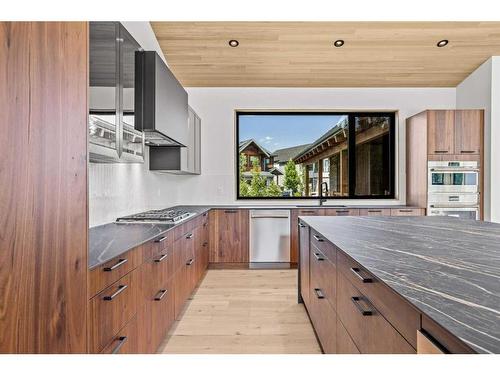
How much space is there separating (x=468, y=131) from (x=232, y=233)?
135 inches

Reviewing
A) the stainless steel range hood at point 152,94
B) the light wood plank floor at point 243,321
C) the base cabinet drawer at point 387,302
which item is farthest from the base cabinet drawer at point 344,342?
the stainless steel range hood at point 152,94

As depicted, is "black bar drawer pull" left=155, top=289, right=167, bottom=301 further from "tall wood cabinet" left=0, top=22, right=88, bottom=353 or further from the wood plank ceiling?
the wood plank ceiling

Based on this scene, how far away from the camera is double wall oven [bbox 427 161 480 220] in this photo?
14.4 ft

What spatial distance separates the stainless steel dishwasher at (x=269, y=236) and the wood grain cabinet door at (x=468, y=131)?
2.48 m

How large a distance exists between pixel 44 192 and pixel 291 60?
3878mm

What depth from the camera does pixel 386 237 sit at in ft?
6.04

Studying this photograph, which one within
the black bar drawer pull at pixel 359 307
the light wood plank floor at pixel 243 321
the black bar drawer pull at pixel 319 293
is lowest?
the light wood plank floor at pixel 243 321

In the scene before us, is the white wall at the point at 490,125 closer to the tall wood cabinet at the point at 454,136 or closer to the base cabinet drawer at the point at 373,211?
the tall wood cabinet at the point at 454,136

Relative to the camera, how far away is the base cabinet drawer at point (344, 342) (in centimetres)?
142

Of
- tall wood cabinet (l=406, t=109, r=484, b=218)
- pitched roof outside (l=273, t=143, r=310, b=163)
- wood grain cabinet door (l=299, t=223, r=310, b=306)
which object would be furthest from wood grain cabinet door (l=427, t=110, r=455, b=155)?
wood grain cabinet door (l=299, t=223, r=310, b=306)

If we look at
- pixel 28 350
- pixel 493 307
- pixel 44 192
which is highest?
pixel 44 192

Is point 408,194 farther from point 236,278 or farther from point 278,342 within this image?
point 278,342
